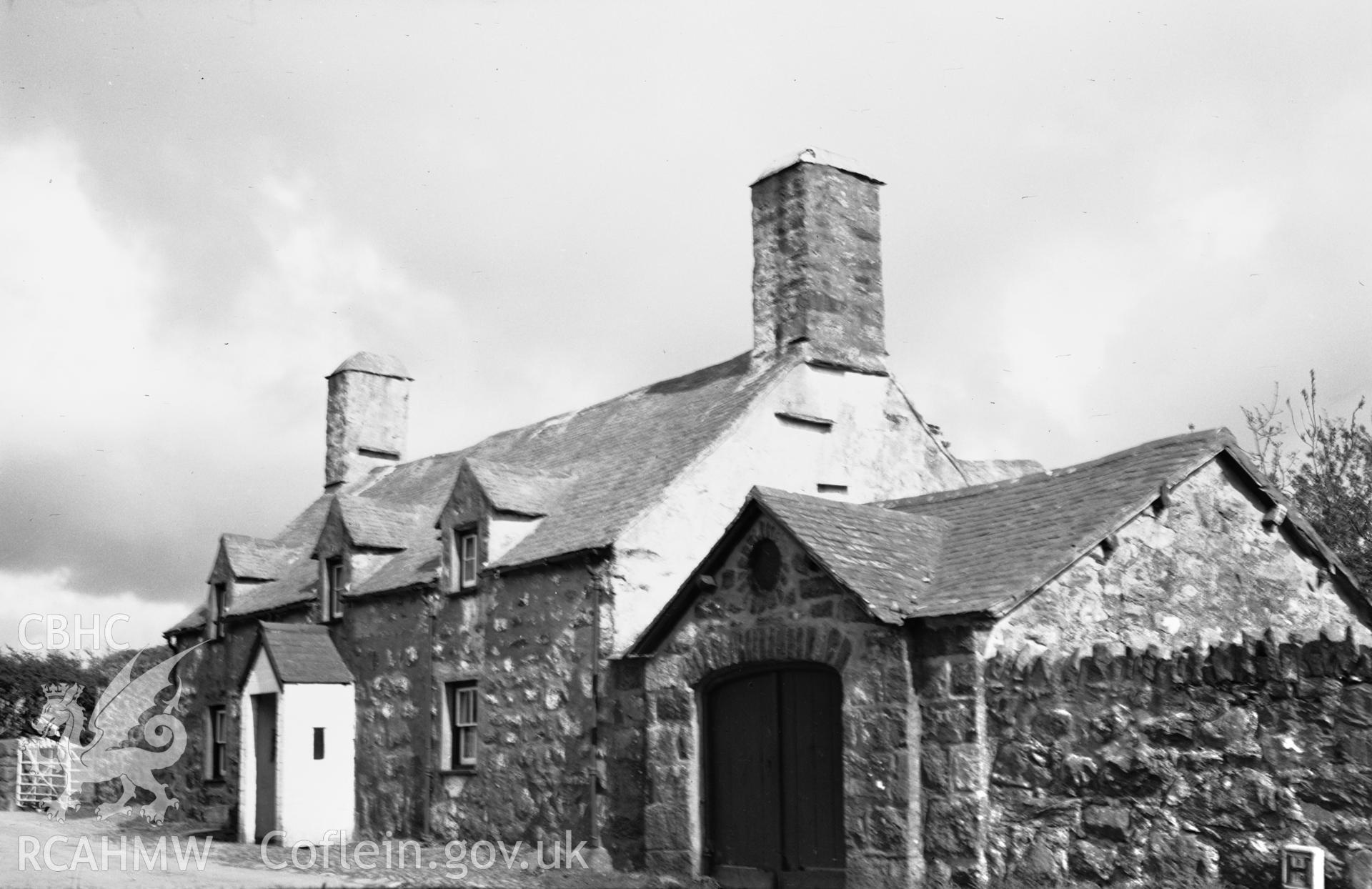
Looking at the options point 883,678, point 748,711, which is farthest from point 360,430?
point 883,678

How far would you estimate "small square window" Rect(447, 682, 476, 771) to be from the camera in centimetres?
1941

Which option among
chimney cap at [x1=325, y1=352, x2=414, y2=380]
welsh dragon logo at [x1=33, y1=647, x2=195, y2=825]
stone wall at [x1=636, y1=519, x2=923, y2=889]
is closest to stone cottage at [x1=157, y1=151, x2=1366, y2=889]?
stone wall at [x1=636, y1=519, x2=923, y2=889]

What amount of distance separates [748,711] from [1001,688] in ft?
10.3

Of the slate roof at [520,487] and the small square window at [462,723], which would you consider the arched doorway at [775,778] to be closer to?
the slate roof at [520,487]

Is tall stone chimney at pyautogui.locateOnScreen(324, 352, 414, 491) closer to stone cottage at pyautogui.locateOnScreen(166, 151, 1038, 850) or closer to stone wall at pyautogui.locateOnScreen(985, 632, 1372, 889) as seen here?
stone cottage at pyautogui.locateOnScreen(166, 151, 1038, 850)

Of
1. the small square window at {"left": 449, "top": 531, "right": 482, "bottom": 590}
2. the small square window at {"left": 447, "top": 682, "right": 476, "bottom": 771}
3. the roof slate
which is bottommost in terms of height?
the small square window at {"left": 447, "top": 682, "right": 476, "bottom": 771}

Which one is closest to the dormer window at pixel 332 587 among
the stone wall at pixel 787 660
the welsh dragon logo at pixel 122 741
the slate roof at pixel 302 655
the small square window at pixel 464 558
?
the slate roof at pixel 302 655

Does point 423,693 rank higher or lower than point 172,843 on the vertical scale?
higher

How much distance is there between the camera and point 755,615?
14211 millimetres

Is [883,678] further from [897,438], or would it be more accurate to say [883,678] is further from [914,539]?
[897,438]

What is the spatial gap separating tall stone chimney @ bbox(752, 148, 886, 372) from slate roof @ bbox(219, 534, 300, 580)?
36.9 feet

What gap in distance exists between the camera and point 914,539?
14.8 meters

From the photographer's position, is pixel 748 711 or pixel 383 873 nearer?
pixel 748 711

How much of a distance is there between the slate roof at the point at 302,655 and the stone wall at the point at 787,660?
645 centimetres
